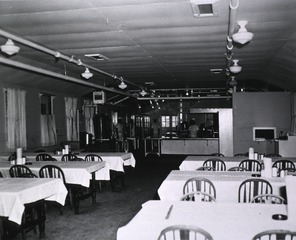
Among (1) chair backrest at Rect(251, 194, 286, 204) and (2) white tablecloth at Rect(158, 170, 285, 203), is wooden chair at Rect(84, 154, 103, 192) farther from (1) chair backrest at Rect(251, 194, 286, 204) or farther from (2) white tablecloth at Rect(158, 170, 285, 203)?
(1) chair backrest at Rect(251, 194, 286, 204)

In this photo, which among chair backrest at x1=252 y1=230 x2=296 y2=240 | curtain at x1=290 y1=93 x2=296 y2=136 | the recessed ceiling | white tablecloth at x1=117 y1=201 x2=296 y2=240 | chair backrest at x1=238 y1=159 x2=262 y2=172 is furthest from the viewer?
curtain at x1=290 y1=93 x2=296 y2=136

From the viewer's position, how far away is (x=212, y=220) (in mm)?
3102

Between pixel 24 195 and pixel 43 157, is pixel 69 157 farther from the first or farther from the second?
pixel 24 195

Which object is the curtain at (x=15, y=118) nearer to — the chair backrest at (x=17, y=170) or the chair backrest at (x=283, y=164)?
the chair backrest at (x=17, y=170)

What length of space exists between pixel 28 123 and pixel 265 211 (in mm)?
8646

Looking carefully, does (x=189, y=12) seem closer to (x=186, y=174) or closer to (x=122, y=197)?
(x=186, y=174)

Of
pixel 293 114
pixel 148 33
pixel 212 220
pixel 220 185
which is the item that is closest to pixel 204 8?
pixel 148 33

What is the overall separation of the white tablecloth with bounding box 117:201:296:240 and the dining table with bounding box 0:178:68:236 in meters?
1.82

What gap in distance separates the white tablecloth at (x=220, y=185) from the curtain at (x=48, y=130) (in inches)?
273

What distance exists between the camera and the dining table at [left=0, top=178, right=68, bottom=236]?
428cm

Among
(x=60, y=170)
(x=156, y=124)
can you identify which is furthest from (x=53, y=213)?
(x=156, y=124)

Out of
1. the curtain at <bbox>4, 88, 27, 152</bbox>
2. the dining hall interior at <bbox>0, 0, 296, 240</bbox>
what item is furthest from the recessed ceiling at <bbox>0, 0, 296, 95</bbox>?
the curtain at <bbox>4, 88, 27, 152</bbox>

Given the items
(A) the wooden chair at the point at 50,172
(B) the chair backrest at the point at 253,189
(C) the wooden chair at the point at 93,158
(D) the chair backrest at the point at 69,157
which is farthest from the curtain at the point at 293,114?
(A) the wooden chair at the point at 50,172

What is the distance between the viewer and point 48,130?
11.5 m
